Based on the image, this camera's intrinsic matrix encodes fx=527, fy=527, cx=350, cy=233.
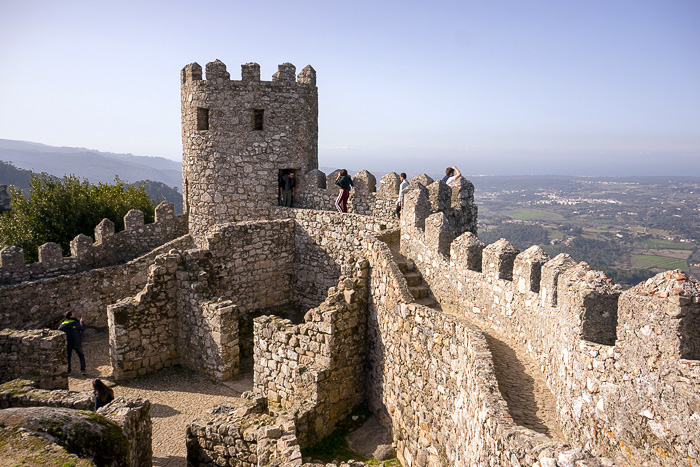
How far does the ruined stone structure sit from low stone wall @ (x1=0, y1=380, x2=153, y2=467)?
2.34ft

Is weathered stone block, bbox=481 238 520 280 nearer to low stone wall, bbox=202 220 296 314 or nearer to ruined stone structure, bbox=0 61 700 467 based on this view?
ruined stone structure, bbox=0 61 700 467

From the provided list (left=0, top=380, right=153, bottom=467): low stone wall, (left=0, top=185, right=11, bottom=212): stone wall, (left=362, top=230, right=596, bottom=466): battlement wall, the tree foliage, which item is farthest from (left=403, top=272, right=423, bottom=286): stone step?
the tree foliage

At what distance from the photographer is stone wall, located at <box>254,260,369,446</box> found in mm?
8297

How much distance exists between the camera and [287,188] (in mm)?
14109

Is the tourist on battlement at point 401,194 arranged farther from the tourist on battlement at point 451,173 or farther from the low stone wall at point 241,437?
the low stone wall at point 241,437

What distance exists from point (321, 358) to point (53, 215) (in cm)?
1339

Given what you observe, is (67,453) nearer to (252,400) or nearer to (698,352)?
(252,400)

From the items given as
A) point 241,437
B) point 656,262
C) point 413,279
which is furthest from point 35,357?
point 656,262

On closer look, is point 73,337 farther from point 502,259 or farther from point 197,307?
point 502,259

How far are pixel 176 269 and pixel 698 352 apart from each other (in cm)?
955

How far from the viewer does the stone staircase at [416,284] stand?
8.10 metres

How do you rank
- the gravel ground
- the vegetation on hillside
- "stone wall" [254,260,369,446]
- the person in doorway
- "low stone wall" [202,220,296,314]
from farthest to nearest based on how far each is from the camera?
the vegetation on hillside → the person in doorway → "low stone wall" [202,220,296,314] → the gravel ground → "stone wall" [254,260,369,446]

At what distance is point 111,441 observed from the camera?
664 cm

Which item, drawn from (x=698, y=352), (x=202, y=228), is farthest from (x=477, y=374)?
(x=202, y=228)
